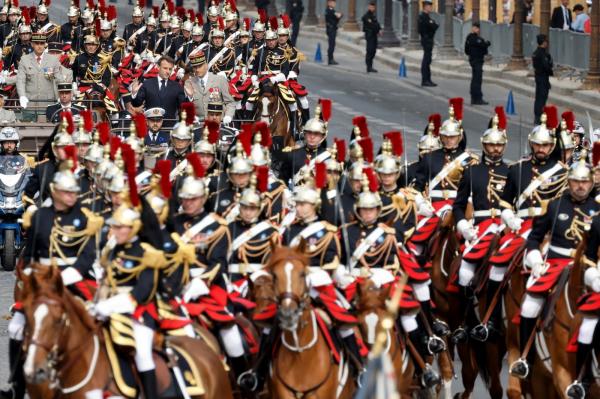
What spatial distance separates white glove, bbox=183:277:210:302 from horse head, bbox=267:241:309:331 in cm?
181

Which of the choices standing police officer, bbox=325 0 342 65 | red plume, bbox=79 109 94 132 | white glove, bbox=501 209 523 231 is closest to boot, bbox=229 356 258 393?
white glove, bbox=501 209 523 231

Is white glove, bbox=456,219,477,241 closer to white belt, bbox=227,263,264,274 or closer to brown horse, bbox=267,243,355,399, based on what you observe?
white belt, bbox=227,263,264,274

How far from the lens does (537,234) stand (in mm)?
22172

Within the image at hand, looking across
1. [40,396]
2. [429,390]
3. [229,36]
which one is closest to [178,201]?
[429,390]

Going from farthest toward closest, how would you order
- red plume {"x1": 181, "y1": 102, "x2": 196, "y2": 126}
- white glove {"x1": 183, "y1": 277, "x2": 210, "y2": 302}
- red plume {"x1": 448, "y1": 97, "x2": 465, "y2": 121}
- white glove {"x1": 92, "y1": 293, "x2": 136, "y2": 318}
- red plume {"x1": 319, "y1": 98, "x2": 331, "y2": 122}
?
red plume {"x1": 319, "y1": 98, "x2": 331, "y2": 122}, red plume {"x1": 181, "y1": 102, "x2": 196, "y2": 126}, red plume {"x1": 448, "y1": 97, "x2": 465, "y2": 121}, white glove {"x1": 183, "y1": 277, "x2": 210, "y2": 302}, white glove {"x1": 92, "y1": 293, "x2": 136, "y2": 318}

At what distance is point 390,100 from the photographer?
177 ft

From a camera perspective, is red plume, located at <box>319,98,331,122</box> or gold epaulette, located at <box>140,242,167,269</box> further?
red plume, located at <box>319,98,331,122</box>

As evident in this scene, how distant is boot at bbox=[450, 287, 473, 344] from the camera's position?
79.9ft

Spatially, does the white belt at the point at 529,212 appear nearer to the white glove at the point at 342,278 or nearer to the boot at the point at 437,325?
the boot at the point at 437,325

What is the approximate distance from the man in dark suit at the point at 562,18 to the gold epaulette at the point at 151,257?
120 ft

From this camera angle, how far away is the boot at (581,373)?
20734 millimetres

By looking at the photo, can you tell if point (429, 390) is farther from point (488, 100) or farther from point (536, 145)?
point (488, 100)

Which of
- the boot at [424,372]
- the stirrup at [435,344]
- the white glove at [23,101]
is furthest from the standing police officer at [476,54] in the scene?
the boot at [424,372]

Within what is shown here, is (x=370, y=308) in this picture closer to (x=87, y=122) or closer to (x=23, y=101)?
(x=87, y=122)
